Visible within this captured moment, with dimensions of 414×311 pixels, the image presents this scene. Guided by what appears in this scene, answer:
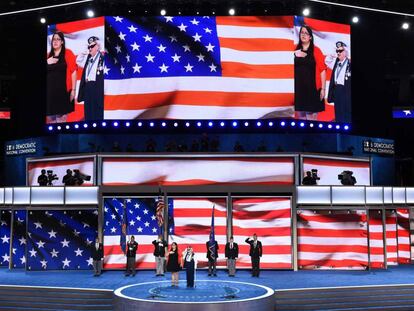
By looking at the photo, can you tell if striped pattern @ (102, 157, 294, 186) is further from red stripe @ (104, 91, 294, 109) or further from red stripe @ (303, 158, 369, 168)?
red stripe @ (104, 91, 294, 109)

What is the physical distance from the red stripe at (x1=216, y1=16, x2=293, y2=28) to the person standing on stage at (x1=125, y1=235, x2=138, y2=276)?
11713 millimetres

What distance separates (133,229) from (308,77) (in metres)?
11.5

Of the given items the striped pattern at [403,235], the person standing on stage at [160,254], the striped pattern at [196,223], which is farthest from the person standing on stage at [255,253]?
the striped pattern at [403,235]

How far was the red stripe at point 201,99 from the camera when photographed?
2767cm

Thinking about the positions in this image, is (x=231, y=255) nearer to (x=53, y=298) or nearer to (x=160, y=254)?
(x=160, y=254)

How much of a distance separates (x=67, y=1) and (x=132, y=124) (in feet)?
26.7

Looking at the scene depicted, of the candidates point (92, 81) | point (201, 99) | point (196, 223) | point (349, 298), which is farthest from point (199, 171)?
point (349, 298)

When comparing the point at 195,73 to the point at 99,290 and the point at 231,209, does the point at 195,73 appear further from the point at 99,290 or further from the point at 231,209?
the point at 99,290

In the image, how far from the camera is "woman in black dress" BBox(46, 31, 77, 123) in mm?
29484

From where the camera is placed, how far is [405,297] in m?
20.1

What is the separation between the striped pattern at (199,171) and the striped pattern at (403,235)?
7.15 metres

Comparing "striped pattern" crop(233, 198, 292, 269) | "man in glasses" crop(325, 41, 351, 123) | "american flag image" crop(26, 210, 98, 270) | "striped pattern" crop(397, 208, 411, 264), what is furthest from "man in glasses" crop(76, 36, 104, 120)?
"striped pattern" crop(397, 208, 411, 264)

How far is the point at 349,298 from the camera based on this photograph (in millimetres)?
19688

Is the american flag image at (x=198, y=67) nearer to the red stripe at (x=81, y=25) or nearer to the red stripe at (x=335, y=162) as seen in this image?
the red stripe at (x=81, y=25)
